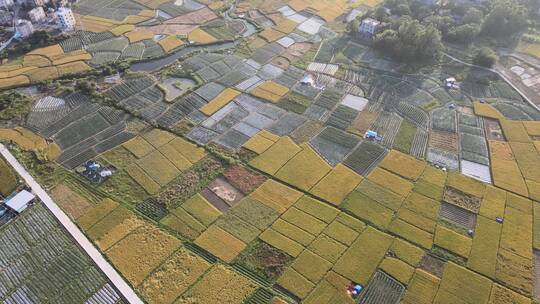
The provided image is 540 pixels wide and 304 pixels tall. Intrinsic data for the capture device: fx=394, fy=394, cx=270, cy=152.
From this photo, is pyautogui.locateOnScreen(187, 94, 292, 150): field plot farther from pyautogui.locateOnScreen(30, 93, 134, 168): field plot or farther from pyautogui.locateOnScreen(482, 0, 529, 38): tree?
pyautogui.locateOnScreen(482, 0, 529, 38): tree

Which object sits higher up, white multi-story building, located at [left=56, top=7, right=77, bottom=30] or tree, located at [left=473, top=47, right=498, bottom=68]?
white multi-story building, located at [left=56, top=7, right=77, bottom=30]

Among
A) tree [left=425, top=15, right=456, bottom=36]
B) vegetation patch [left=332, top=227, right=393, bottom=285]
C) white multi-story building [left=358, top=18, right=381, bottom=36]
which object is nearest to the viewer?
vegetation patch [left=332, top=227, right=393, bottom=285]

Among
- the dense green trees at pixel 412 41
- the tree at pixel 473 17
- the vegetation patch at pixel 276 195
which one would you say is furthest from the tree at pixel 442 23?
the vegetation patch at pixel 276 195

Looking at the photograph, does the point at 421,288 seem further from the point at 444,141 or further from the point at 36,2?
the point at 36,2

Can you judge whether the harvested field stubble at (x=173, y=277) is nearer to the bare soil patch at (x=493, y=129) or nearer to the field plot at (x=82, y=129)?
the field plot at (x=82, y=129)

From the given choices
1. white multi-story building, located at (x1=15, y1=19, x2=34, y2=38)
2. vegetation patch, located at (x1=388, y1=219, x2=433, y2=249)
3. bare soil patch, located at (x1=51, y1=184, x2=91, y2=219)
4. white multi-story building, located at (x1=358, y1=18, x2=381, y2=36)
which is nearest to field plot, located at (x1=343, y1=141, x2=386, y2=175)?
vegetation patch, located at (x1=388, y1=219, x2=433, y2=249)

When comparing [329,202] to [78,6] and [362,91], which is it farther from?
[78,6]

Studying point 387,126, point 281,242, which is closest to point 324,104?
point 387,126
